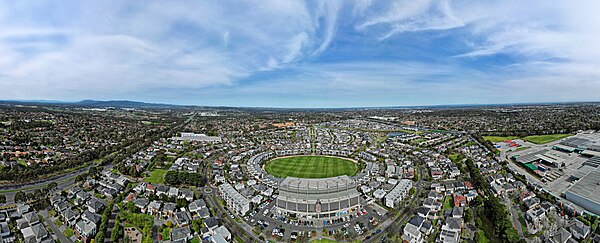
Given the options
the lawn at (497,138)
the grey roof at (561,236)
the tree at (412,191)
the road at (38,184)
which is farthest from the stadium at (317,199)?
the lawn at (497,138)

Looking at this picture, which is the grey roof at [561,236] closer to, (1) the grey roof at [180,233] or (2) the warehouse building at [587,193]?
(2) the warehouse building at [587,193]

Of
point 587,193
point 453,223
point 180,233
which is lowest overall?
point 180,233

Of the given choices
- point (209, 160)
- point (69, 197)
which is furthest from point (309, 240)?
point (209, 160)

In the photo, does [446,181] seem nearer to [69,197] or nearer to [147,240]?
[147,240]

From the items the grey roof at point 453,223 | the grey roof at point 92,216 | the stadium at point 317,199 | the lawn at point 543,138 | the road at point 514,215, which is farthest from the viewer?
the lawn at point 543,138

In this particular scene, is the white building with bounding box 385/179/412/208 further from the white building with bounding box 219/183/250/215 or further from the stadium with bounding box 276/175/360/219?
the white building with bounding box 219/183/250/215

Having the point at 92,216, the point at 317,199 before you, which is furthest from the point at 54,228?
the point at 317,199

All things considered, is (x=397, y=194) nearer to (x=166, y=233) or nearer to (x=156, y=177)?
(x=166, y=233)
